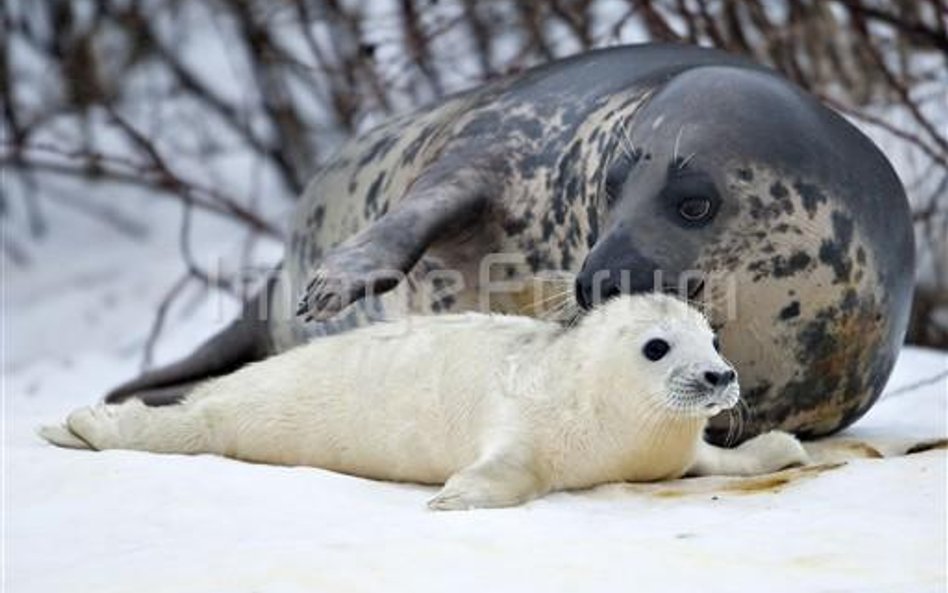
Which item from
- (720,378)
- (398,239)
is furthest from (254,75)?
(720,378)

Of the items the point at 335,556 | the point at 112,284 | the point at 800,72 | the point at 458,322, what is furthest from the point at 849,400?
the point at 112,284

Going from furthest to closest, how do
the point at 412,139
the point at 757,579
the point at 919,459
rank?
the point at 412,139
the point at 919,459
the point at 757,579

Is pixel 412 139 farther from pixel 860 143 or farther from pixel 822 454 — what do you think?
pixel 822 454

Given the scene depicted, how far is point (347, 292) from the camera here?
374cm

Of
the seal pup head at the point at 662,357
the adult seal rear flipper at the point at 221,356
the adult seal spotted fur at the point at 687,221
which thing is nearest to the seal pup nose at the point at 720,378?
the seal pup head at the point at 662,357

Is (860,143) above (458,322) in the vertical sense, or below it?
above

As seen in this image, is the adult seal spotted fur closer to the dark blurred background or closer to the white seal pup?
the white seal pup

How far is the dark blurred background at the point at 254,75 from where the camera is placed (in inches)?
250

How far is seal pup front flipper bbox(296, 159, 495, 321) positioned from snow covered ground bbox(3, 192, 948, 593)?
456 millimetres

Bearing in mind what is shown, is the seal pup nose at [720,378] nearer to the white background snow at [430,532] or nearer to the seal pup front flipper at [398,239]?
the white background snow at [430,532]

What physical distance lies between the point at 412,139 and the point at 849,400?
135cm

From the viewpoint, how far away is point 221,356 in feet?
17.4

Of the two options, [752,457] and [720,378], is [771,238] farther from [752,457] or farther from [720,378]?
[720,378]

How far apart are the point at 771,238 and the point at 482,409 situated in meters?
0.70
